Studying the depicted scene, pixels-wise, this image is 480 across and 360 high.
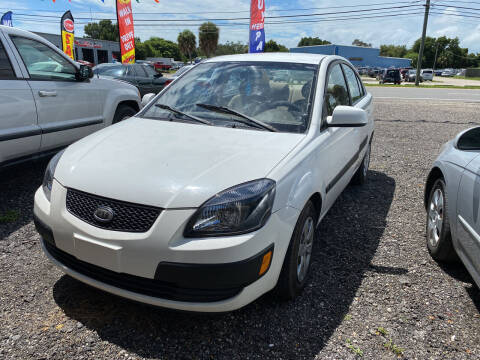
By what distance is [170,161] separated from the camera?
2248mm

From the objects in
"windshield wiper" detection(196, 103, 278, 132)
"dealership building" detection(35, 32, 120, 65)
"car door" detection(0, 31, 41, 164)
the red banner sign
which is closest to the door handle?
"car door" detection(0, 31, 41, 164)

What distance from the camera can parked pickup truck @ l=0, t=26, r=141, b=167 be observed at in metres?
3.92

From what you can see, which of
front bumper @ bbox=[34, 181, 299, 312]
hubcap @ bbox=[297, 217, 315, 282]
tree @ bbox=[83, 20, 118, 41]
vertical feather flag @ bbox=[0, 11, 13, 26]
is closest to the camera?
front bumper @ bbox=[34, 181, 299, 312]

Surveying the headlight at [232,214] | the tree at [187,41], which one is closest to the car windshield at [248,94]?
the headlight at [232,214]

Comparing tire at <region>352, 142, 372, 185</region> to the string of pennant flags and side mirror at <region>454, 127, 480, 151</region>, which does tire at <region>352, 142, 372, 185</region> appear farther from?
the string of pennant flags

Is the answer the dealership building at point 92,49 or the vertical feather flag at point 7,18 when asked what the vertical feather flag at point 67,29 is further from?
the dealership building at point 92,49

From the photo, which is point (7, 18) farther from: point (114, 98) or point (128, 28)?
point (114, 98)

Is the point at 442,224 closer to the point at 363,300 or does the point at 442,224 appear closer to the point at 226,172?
the point at 363,300

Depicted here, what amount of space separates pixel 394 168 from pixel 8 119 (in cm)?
529

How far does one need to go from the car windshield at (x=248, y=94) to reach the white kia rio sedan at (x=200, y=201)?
0.05 feet

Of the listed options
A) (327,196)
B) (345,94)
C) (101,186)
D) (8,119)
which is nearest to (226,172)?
(101,186)

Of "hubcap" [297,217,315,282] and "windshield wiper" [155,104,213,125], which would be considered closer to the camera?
"hubcap" [297,217,315,282]

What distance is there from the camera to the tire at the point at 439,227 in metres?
2.94

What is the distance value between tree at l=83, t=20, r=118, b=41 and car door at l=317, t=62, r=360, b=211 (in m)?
110
